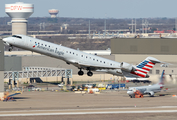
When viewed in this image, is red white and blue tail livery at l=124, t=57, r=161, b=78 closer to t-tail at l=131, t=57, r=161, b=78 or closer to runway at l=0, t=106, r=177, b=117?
t-tail at l=131, t=57, r=161, b=78

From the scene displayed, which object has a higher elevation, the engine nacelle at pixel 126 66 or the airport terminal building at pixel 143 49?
the airport terminal building at pixel 143 49

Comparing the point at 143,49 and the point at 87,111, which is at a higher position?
the point at 143,49

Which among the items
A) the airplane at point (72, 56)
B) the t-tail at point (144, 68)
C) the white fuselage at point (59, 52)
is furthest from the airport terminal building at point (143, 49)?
the white fuselage at point (59, 52)

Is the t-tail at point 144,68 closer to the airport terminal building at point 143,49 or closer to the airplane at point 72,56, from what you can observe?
the airplane at point 72,56

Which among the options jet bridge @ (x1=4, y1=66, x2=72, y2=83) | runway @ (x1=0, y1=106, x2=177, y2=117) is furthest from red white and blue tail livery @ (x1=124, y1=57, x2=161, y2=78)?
jet bridge @ (x1=4, y1=66, x2=72, y2=83)

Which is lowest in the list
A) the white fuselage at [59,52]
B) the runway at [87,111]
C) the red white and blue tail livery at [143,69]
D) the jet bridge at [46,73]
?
the runway at [87,111]

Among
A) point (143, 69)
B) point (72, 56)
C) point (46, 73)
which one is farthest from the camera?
Result: point (46, 73)

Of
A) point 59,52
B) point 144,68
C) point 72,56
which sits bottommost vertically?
point 144,68

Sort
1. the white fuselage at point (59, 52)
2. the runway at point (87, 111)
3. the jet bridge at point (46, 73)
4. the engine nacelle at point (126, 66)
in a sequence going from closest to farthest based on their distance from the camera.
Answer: the white fuselage at point (59, 52) → the runway at point (87, 111) → the engine nacelle at point (126, 66) → the jet bridge at point (46, 73)

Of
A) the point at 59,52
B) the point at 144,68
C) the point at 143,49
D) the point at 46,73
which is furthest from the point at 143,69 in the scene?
the point at 143,49

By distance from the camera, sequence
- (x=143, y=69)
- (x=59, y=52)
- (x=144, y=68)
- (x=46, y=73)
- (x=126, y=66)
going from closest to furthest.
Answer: (x=59, y=52) < (x=126, y=66) < (x=143, y=69) < (x=144, y=68) < (x=46, y=73)

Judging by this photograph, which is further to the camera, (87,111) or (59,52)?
(87,111)

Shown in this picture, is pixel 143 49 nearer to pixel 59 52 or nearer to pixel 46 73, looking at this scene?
pixel 46 73

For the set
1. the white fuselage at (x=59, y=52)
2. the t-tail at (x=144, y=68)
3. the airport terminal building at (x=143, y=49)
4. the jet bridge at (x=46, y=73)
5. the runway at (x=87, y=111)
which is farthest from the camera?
the airport terminal building at (x=143, y=49)
